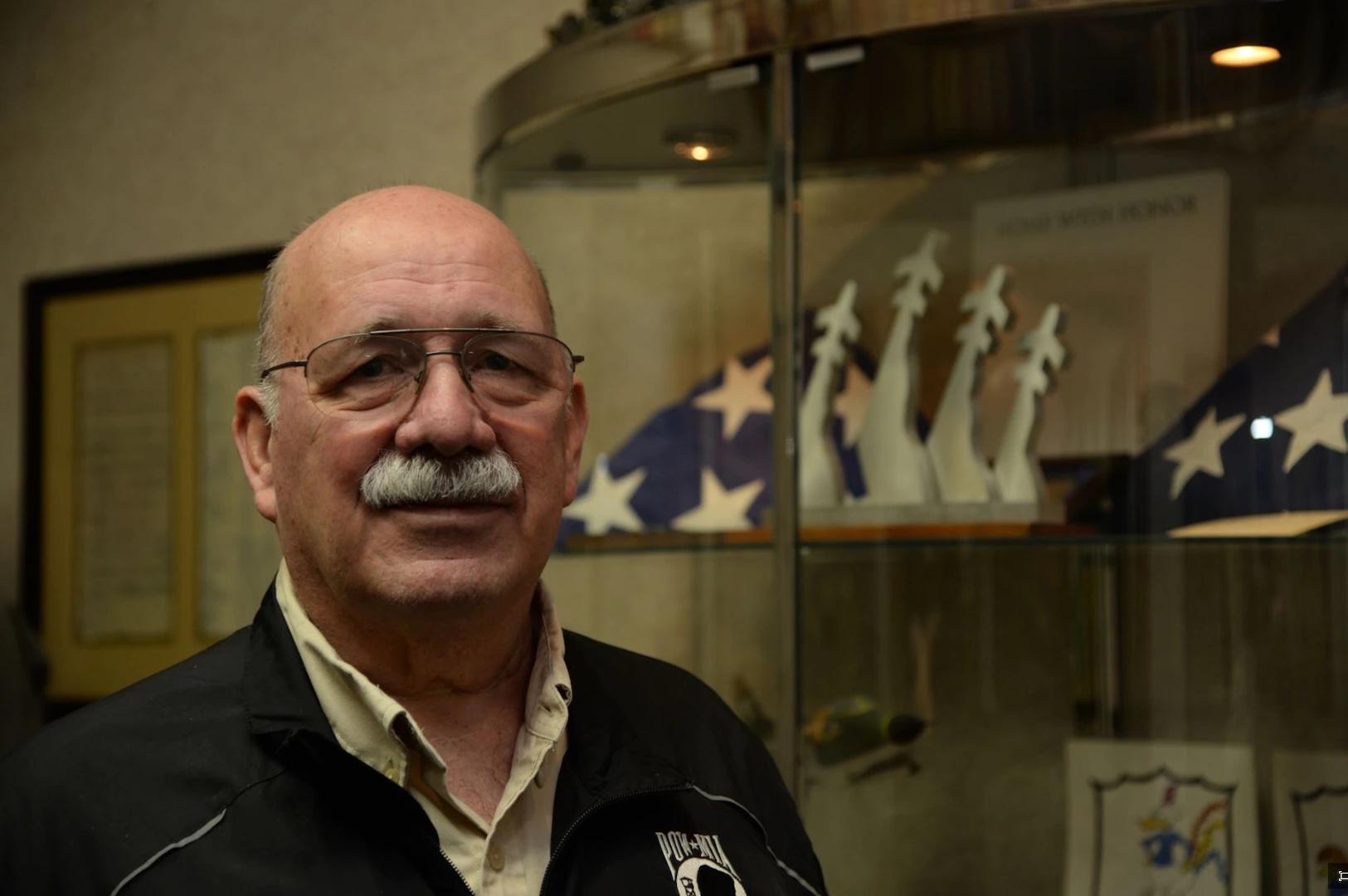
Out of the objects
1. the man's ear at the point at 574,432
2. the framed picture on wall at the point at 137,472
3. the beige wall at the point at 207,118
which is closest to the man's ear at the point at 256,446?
the man's ear at the point at 574,432

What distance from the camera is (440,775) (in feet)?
3.46

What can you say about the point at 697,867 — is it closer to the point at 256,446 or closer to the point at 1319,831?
the point at 256,446

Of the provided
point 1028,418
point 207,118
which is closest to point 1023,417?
point 1028,418

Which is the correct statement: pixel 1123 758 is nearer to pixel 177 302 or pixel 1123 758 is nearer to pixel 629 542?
pixel 629 542

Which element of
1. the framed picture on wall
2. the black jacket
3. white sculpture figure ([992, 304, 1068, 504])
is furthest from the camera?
the framed picture on wall

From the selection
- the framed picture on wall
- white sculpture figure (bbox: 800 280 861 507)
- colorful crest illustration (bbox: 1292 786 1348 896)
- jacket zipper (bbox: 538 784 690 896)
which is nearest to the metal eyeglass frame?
jacket zipper (bbox: 538 784 690 896)

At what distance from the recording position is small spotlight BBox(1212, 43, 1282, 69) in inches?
56.6

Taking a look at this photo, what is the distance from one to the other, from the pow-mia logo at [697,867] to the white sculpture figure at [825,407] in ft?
1.69

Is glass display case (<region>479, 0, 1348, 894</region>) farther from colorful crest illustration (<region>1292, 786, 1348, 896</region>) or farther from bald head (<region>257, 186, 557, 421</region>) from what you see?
bald head (<region>257, 186, 557, 421</region>)

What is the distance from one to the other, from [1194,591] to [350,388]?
0.86m

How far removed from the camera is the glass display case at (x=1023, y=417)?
4.74 ft

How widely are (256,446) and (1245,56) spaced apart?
988 millimetres

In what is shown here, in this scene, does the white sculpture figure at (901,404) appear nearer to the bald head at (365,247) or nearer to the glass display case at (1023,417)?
the glass display case at (1023,417)

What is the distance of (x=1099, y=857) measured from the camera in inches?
59.7
